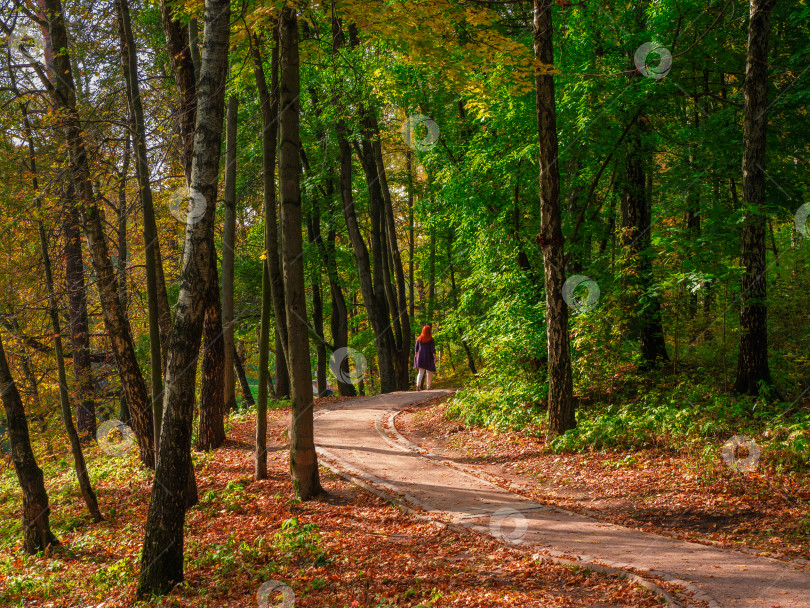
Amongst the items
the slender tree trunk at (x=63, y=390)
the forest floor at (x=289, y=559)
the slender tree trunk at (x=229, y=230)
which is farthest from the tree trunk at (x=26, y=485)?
the slender tree trunk at (x=229, y=230)

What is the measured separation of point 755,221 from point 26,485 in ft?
39.0

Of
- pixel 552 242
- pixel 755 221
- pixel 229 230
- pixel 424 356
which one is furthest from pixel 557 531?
pixel 424 356

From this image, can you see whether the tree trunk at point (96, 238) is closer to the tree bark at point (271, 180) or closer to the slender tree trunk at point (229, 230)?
the slender tree trunk at point (229, 230)

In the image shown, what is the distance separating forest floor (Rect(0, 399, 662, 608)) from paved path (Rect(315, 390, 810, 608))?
409 millimetres

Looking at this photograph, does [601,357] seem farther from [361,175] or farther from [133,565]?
[361,175]

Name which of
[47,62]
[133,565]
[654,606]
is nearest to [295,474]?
[133,565]

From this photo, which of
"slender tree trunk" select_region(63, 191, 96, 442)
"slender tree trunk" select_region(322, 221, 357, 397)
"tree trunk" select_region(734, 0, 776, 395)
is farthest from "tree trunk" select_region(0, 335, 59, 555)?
"slender tree trunk" select_region(322, 221, 357, 397)

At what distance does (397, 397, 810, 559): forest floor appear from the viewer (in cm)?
616

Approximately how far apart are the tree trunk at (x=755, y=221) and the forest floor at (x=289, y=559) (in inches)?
227

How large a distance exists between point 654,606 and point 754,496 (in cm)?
340

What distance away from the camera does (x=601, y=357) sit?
10609 millimetres

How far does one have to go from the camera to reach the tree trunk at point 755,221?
8891 millimetres

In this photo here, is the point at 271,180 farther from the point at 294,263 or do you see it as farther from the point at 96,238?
the point at 96,238

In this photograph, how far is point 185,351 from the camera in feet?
18.4
